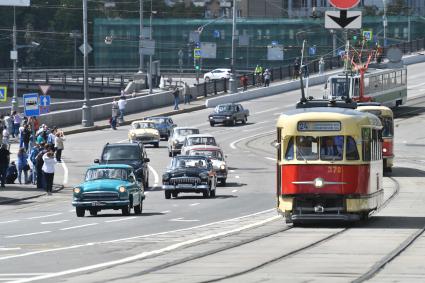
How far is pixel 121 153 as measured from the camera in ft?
153

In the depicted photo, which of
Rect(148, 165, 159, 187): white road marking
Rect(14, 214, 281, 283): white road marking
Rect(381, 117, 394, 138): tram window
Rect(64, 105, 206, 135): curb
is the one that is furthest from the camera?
Rect(64, 105, 206, 135): curb

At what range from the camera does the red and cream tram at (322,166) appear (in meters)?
28.5

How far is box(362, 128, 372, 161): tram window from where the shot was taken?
2923cm

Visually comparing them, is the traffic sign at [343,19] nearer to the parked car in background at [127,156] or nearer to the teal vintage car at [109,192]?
the teal vintage car at [109,192]

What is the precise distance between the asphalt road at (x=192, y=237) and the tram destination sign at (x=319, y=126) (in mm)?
2200

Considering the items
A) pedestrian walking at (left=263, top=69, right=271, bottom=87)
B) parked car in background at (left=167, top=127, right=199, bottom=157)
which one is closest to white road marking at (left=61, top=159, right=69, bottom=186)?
parked car in background at (left=167, top=127, right=199, bottom=157)

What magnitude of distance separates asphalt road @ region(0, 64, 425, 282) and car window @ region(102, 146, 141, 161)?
1655 millimetres

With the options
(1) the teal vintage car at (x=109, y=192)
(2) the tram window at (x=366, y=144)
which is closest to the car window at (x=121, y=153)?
(1) the teal vintage car at (x=109, y=192)

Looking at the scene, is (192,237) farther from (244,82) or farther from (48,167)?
(244,82)

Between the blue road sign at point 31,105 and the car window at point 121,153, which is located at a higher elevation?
the blue road sign at point 31,105

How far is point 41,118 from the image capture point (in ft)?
249

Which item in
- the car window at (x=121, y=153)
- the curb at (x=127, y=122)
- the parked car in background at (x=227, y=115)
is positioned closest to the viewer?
the car window at (x=121, y=153)

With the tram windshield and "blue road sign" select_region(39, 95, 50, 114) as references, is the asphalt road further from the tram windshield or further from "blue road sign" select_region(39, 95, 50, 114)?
"blue road sign" select_region(39, 95, 50, 114)

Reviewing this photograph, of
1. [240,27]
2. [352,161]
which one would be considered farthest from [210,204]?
[240,27]
